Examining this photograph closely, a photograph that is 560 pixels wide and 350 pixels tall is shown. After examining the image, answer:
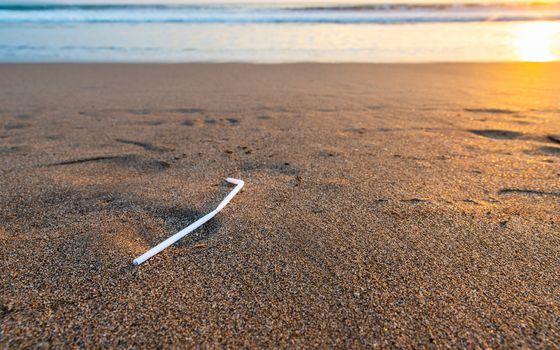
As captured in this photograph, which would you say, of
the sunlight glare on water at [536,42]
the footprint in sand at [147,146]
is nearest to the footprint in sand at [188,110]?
the footprint in sand at [147,146]

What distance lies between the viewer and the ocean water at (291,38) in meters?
6.03

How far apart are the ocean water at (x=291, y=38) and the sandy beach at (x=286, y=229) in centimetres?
339

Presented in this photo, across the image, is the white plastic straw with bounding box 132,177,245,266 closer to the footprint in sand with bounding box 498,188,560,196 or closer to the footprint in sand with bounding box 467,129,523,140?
the footprint in sand with bounding box 498,188,560,196

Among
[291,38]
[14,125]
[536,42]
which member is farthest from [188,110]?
[536,42]

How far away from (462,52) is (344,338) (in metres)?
6.29

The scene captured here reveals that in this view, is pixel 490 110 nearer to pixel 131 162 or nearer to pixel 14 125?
pixel 131 162

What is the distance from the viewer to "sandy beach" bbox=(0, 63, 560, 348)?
3.15 feet

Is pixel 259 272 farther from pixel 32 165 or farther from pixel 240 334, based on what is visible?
pixel 32 165

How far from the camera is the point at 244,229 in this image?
1369mm

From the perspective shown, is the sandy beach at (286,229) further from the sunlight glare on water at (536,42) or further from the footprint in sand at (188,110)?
the sunlight glare on water at (536,42)

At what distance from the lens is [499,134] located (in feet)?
7.69

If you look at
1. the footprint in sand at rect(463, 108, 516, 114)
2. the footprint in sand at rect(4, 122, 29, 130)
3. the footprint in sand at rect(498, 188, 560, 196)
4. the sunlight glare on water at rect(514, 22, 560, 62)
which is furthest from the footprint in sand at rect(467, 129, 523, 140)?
the sunlight glare on water at rect(514, 22, 560, 62)

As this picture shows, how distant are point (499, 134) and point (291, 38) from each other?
6311 mm

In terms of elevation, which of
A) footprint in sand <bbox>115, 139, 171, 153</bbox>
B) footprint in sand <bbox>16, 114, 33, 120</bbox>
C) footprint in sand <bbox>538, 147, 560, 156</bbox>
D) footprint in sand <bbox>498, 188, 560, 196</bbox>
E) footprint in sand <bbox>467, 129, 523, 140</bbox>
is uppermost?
footprint in sand <bbox>538, 147, 560, 156</bbox>
